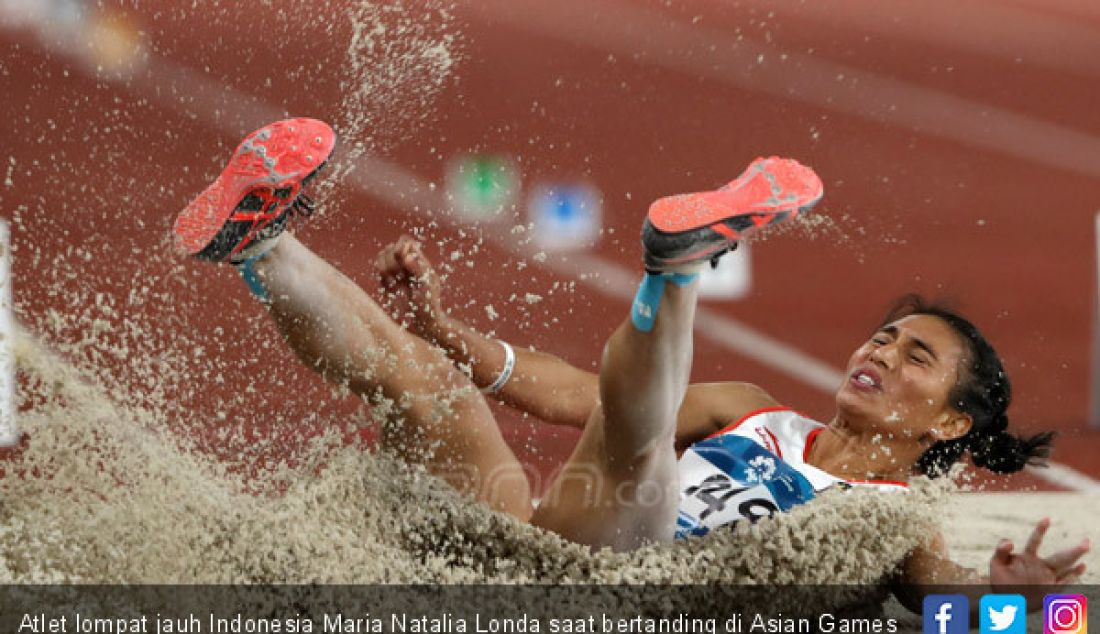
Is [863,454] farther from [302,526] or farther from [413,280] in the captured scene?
[302,526]

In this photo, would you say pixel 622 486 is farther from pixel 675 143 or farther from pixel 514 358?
pixel 675 143

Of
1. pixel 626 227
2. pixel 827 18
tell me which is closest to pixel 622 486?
pixel 626 227

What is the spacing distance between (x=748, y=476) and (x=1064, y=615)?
2.30 ft

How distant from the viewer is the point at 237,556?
10.6 ft

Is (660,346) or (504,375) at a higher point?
(504,375)

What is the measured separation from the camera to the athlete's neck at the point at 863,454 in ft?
11.5

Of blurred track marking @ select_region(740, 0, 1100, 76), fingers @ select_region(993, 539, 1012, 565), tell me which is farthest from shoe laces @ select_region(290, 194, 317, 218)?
blurred track marking @ select_region(740, 0, 1100, 76)

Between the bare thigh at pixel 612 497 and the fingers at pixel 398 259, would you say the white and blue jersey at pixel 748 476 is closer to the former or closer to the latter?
the bare thigh at pixel 612 497

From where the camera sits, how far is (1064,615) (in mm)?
3291

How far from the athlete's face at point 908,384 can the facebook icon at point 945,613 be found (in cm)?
41

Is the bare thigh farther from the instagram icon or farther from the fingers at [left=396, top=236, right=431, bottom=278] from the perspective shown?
the instagram icon

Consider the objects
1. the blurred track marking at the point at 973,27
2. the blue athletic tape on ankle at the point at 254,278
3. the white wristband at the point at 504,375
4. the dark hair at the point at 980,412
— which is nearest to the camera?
the blue athletic tape on ankle at the point at 254,278

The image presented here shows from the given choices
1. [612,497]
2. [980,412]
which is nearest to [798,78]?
[980,412]

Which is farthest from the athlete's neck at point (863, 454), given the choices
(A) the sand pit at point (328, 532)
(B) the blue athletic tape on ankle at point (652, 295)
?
(B) the blue athletic tape on ankle at point (652, 295)
